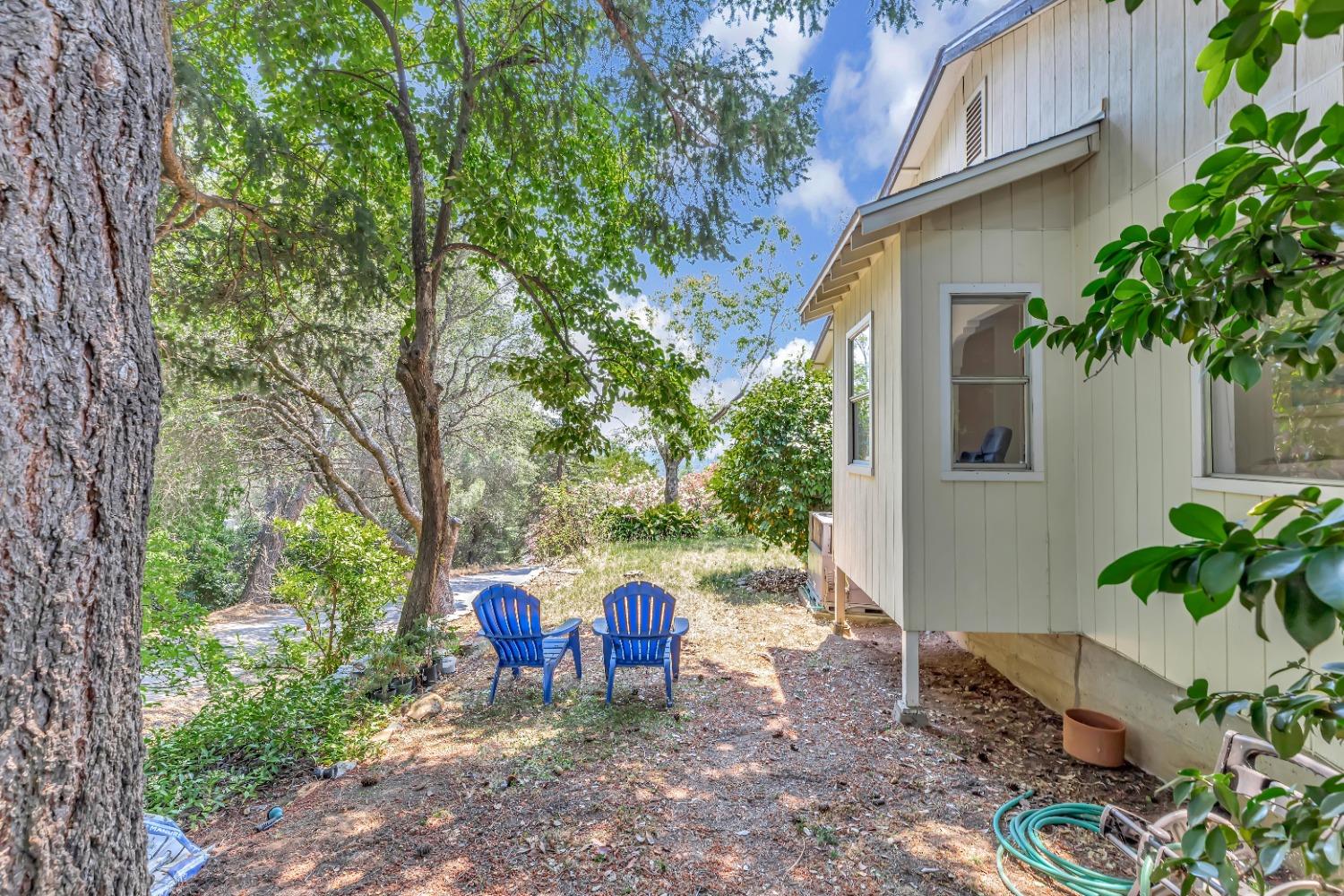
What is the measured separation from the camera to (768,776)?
3328 millimetres

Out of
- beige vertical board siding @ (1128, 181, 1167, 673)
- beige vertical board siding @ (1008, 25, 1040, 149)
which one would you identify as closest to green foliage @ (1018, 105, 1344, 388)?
beige vertical board siding @ (1128, 181, 1167, 673)

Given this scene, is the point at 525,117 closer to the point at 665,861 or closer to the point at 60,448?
the point at 60,448

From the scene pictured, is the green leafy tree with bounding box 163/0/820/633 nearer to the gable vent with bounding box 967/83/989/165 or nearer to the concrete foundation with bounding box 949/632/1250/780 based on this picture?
the gable vent with bounding box 967/83/989/165

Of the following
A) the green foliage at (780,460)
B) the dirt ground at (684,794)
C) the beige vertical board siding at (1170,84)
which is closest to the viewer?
the dirt ground at (684,794)

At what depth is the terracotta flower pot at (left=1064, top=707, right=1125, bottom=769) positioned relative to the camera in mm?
3318

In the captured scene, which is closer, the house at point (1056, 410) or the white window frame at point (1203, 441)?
the white window frame at point (1203, 441)

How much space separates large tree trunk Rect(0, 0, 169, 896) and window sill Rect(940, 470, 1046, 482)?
13.1 feet

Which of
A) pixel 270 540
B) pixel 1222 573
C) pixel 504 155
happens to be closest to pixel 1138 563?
pixel 1222 573

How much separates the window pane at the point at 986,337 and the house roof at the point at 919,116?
2.63 feet

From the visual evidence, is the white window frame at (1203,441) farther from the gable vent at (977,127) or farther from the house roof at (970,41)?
the gable vent at (977,127)

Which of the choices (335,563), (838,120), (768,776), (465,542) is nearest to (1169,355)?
(768,776)

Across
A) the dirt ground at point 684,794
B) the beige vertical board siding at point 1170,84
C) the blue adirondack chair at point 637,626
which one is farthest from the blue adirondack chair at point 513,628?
the beige vertical board siding at point 1170,84

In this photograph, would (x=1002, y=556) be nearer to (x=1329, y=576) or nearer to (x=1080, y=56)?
(x=1080, y=56)

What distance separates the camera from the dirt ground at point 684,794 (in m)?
2.50
